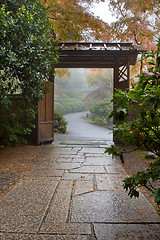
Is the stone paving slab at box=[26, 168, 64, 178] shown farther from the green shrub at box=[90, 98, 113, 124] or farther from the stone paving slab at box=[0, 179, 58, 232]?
the green shrub at box=[90, 98, 113, 124]

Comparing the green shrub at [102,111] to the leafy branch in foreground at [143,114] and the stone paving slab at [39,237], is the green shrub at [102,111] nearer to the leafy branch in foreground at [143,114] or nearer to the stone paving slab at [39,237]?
the leafy branch in foreground at [143,114]

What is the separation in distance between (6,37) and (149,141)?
3662 millimetres

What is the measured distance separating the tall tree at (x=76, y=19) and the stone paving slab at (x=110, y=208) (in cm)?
643

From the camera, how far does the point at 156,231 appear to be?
1.77 meters

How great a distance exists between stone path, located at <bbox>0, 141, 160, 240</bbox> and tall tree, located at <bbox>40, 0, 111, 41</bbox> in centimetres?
597

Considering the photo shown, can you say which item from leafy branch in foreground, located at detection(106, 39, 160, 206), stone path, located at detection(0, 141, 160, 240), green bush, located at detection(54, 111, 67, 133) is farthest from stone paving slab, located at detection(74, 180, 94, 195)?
green bush, located at detection(54, 111, 67, 133)

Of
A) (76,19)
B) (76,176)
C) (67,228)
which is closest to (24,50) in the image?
(76,176)

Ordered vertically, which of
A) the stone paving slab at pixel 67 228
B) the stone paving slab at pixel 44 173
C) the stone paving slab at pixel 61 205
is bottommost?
the stone paving slab at pixel 44 173

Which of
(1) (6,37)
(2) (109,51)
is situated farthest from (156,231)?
(2) (109,51)

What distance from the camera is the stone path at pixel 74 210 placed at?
175cm

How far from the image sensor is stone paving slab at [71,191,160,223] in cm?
200

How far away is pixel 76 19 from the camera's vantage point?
805 cm

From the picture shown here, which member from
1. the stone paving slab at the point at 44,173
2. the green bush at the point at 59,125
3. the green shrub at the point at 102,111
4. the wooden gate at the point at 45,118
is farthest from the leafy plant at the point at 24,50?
the green shrub at the point at 102,111

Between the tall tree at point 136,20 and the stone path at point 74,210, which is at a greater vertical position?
the tall tree at point 136,20
